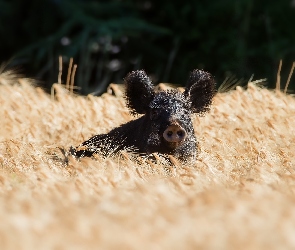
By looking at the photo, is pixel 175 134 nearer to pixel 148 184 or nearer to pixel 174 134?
pixel 174 134

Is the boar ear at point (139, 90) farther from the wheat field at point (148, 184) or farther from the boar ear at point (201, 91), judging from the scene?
the wheat field at point (148, 184)

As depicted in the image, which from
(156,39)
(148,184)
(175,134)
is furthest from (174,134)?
(156,39)

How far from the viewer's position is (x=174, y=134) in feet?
26.2

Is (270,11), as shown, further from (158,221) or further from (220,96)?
(158,221)

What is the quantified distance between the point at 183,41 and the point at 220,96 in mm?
8573

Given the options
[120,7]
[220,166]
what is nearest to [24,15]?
[120,7]

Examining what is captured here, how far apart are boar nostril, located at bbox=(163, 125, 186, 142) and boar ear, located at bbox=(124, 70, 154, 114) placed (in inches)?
34.9

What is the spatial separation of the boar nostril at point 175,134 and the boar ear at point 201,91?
0.94 m

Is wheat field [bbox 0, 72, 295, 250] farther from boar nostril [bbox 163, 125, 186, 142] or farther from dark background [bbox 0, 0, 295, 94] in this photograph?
dark background [bbox 0, 0, 295, 94]

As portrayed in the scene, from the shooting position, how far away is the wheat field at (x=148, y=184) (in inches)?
174

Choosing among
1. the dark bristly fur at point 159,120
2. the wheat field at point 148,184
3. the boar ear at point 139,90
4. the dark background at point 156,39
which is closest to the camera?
the wheat field at point 148,184

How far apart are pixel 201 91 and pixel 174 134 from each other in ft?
3.54

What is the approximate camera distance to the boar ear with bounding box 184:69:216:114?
8875mm

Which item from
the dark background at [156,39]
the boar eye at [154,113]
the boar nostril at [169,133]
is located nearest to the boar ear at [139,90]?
the boar eye at [154,113]
